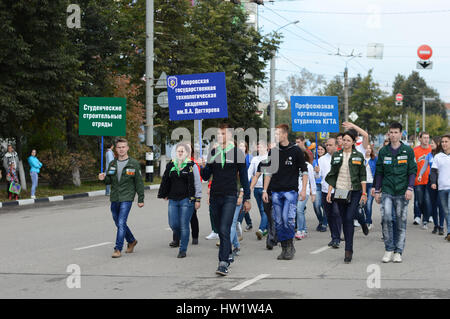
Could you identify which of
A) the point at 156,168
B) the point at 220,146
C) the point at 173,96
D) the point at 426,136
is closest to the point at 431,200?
the point at 426,136

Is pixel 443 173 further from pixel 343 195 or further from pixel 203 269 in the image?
pixel 203 269

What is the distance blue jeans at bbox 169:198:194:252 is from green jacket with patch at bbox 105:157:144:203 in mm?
520

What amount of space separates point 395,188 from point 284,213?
5.28 feet

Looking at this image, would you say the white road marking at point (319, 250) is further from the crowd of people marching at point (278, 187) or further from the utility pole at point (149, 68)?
the utility pole at point (149, 68)

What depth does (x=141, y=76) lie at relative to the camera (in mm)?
34906

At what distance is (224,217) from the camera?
861 centimetres

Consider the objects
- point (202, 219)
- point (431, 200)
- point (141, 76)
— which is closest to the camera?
point (431, 200)

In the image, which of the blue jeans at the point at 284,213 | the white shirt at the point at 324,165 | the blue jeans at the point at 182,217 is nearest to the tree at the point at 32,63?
the white shirt at the point at 324,165

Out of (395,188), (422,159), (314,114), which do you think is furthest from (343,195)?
(314,114)

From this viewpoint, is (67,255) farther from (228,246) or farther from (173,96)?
(173,96)

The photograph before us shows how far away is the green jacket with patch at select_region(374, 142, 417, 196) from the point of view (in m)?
9.27

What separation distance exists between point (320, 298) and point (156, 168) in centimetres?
3459

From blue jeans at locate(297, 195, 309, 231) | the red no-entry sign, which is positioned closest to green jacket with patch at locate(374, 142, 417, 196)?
blue jeans at locate(297, 195, 309, 231)

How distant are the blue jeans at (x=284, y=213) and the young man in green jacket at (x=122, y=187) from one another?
2105 mm
